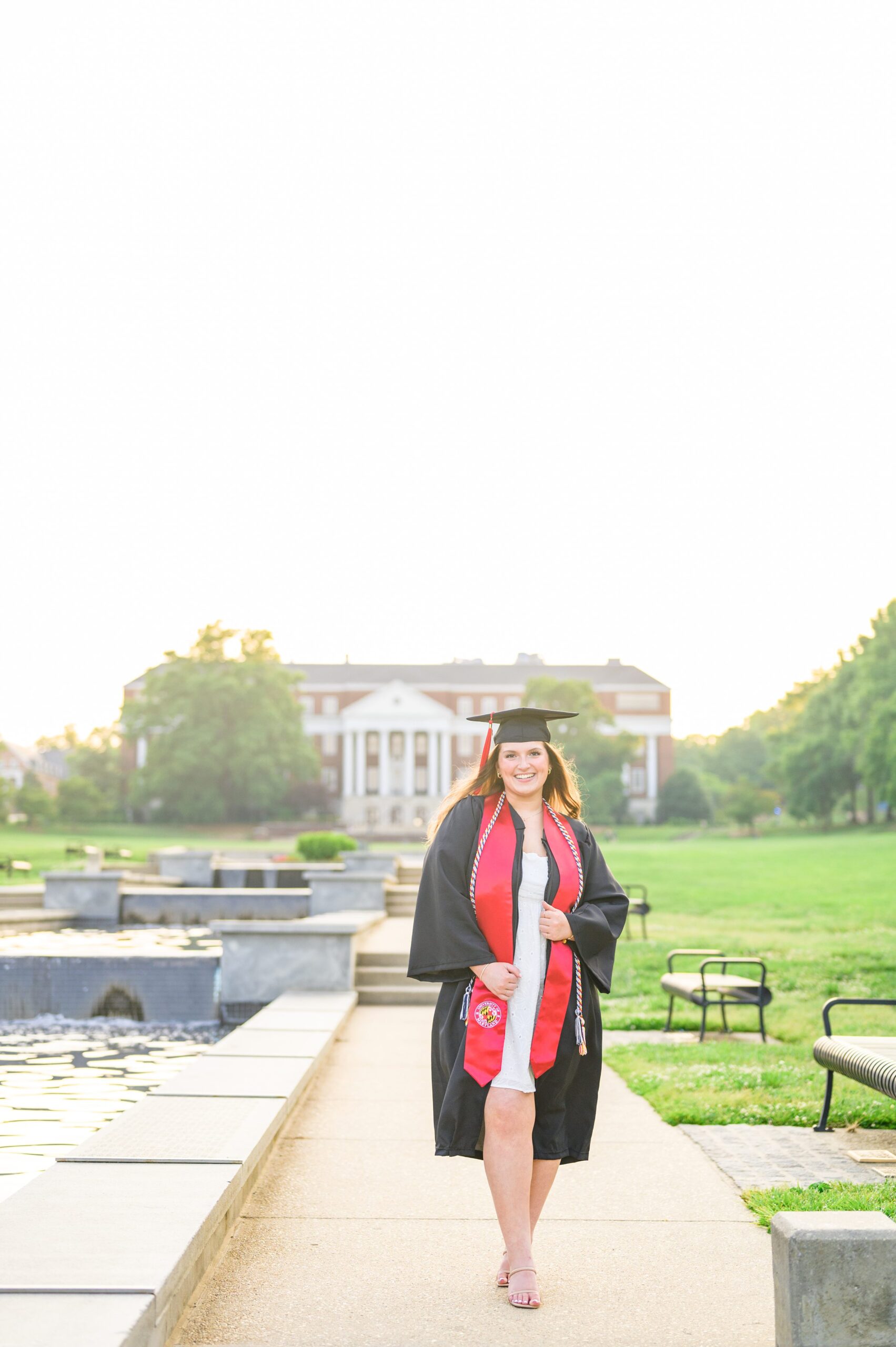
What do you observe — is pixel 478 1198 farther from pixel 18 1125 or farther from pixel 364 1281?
pixel 18 1125

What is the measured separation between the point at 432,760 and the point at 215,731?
27.7 m

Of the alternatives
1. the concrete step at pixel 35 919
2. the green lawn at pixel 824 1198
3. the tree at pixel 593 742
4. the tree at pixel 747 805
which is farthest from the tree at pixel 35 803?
the green lawn at pixel 824 1198

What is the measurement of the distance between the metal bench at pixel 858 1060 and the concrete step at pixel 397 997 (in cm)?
519

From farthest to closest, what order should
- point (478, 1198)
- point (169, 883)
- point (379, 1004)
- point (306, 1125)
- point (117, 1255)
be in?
point (169, 883), point (379, 1004), point (306, 1125), point (478, 1198), point (117, 1255)

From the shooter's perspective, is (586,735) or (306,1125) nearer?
(306,1125)

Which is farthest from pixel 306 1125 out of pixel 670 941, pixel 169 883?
pixel 169 883

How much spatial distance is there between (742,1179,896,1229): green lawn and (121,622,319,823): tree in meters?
71.9

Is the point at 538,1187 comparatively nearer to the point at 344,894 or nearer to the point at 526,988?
the point at 526,988

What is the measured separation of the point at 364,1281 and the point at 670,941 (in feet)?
44.7

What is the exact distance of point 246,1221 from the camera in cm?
492

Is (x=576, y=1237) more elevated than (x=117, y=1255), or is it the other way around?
(x=117, y=1255)

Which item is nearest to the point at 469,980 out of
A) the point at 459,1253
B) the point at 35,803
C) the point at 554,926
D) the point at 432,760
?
the point at 554,926

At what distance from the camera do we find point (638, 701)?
351 ft

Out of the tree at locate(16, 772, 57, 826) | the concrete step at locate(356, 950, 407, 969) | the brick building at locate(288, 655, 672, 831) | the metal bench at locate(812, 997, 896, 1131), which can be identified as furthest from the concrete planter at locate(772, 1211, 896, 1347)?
the brick building at locate(288, 655, 672, 831)
